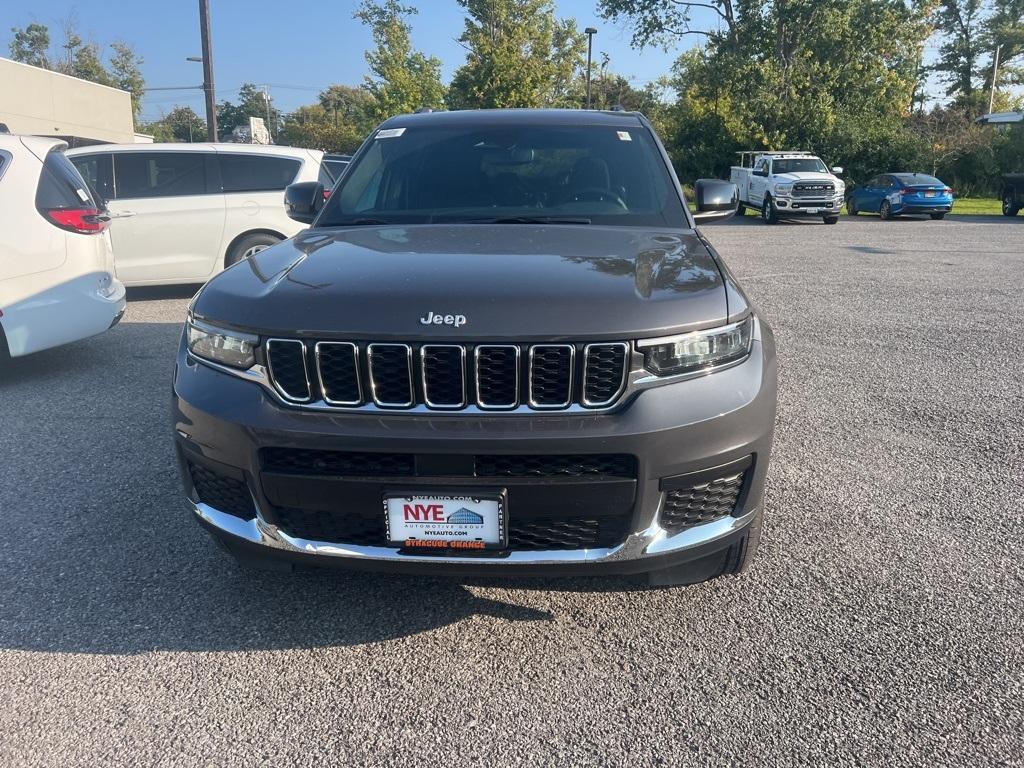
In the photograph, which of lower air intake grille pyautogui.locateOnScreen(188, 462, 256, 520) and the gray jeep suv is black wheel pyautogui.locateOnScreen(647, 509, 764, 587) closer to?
the gray jeep suv

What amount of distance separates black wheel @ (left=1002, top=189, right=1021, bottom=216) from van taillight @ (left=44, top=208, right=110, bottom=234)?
90.0ft

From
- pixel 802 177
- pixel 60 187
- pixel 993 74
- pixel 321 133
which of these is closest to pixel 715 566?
pixel 60 187

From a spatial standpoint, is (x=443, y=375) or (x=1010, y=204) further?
(x=1010, y=204)

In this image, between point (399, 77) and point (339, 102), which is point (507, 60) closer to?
point (399, 77)

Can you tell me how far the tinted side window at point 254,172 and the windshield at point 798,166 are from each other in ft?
60.7

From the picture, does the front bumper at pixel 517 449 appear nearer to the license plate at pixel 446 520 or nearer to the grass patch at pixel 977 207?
the license plate at pixel 446 520

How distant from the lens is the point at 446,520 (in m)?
2.43

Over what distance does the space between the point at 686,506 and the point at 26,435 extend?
4.15 m

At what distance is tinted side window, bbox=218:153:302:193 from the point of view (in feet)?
31.5

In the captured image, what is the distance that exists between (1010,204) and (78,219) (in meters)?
27.8

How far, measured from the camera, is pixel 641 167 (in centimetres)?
396

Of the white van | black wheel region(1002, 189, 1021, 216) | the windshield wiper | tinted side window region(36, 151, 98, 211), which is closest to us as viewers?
the windshield wiper

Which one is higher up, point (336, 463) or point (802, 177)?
point (802, 177)

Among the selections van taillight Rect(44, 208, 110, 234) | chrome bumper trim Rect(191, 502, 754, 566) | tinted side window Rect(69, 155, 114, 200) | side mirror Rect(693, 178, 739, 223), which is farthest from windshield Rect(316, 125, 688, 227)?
tinted side window Rect(69, 155, 114, 200)
